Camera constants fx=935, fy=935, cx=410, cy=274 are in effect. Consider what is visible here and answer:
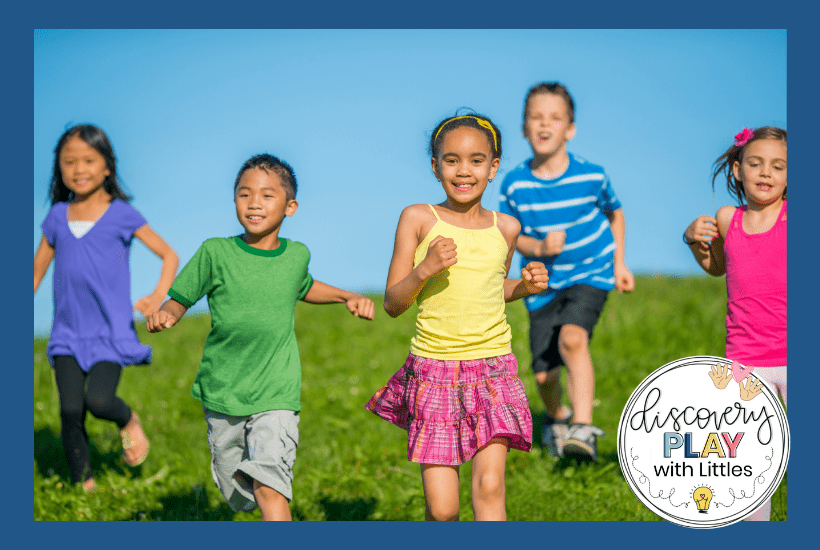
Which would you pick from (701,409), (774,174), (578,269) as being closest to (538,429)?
(578,269)

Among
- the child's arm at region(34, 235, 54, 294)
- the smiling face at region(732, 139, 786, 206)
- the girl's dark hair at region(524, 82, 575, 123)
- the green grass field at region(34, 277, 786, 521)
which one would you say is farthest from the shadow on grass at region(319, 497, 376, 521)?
the smiling face at region(732, 139, 786, 206)

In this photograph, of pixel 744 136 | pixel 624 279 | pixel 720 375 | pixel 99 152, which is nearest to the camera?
pixel 720 375

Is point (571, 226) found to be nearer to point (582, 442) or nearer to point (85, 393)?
point (582, 442)

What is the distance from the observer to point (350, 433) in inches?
269

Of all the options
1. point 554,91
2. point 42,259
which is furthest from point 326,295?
point 554,91

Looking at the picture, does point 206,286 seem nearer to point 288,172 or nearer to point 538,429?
point 288,172

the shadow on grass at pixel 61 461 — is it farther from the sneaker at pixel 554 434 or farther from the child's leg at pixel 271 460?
the sneaker at pixel 554 434

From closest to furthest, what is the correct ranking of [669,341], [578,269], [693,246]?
[693,246]
[578,269]
[669,341]

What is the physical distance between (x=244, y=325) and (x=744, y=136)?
267cm

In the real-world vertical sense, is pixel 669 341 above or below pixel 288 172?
below

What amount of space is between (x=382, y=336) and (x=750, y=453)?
530 cm

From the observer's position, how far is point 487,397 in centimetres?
421

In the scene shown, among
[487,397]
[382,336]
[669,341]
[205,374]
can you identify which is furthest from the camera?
[382,336]

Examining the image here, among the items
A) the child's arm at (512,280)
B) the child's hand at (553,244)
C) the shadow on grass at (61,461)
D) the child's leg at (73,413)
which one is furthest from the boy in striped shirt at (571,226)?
the shadow on grass at (61,461)
